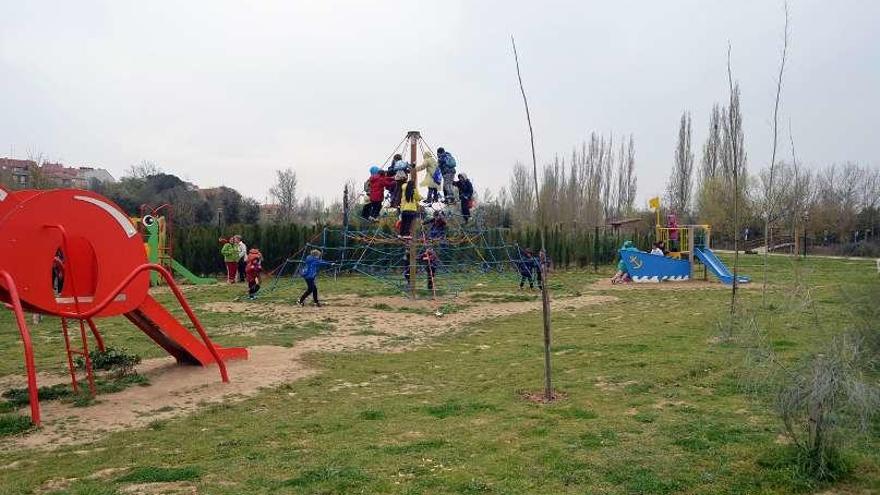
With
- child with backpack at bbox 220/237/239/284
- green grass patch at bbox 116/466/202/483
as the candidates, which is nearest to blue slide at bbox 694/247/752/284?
child with backpack at bbox 220/237/239/284

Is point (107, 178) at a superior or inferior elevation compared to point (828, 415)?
superior

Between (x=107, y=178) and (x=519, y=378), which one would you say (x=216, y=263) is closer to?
(x=519, y=378)

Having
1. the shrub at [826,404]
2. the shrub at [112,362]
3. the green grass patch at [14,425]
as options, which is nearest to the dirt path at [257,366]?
the green grass patch at [14,425]

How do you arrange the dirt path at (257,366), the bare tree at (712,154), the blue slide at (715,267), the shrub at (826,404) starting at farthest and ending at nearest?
the bare tree at (712,154)
the blue slide at (715,267)
the dirt path at (257,366)
the shrub at (826,404)

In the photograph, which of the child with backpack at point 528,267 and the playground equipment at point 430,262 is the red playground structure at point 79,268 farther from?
the child with backpack at point 528,267

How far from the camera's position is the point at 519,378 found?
291 inches

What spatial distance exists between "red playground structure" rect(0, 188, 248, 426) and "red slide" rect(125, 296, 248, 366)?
0.04ft

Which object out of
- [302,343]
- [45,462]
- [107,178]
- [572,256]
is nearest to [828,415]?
[45,462]

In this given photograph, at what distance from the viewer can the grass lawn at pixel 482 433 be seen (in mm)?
4203

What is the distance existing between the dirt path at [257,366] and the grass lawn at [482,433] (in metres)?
0.34

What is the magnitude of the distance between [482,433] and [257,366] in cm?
405

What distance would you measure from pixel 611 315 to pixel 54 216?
31.9 feet

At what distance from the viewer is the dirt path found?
5.93 meters

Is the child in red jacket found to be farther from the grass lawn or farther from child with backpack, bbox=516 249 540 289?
the grass lawn
